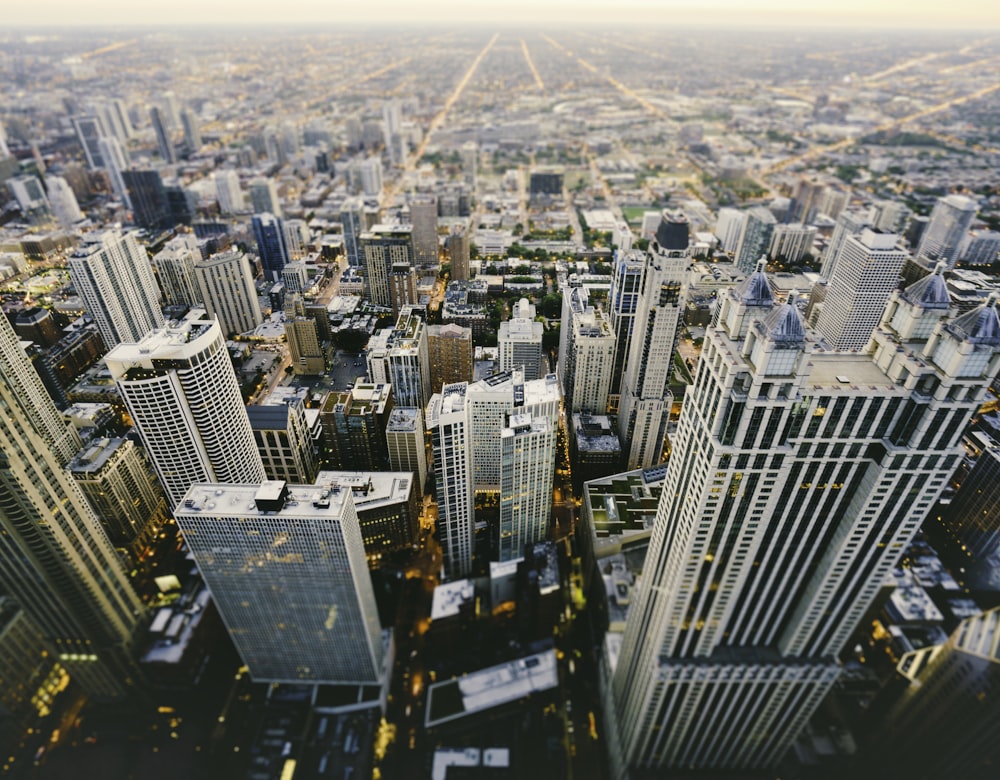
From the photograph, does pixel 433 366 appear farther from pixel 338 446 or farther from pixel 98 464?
pixel 98 464

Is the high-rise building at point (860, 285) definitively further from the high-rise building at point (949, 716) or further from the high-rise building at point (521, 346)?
the high-rise building at point (949, 716)

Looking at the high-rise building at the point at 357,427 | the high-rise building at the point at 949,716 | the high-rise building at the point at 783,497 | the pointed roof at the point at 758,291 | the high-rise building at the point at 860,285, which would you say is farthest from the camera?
the high-rise building at the point at 860,285

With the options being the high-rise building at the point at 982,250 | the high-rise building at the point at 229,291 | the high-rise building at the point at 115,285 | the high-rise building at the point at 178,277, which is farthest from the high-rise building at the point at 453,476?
the high-rise building at the point at 982,250

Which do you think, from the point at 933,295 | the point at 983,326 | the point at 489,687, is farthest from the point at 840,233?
the point at 489,687

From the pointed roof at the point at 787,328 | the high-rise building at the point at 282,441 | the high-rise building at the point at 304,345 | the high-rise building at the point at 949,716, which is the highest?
the pointed roof at the point at 787,328

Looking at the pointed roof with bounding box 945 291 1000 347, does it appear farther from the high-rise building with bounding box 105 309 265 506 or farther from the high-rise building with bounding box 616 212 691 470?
the high-rise building with bounding box 105 309 265 506
